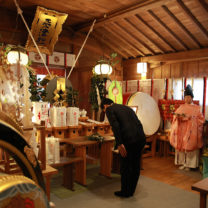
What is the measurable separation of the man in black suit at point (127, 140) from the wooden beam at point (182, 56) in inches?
136

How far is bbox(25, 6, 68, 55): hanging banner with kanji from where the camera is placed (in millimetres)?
5551

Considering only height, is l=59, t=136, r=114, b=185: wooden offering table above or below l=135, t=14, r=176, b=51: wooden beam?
below

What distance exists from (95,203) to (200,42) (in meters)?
4.78

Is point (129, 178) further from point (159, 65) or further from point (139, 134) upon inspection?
point (159, 65)

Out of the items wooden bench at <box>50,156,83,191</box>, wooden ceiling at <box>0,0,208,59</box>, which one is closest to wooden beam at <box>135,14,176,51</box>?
wooden ceiling at <box>0,0,208,59</box>

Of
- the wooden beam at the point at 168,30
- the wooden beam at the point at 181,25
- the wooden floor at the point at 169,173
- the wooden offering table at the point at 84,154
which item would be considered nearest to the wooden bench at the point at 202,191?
the wooden floor at the point at 169,173

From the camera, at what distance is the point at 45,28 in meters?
5.79

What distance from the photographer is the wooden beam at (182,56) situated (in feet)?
19.6

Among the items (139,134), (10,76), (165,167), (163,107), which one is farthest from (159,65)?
(10,76)

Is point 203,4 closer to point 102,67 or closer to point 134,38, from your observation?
point 134,38

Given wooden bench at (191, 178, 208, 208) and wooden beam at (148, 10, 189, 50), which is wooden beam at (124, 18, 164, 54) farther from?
wooden bench at (191, 178, 208, 208)

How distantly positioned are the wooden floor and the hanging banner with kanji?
3.96m

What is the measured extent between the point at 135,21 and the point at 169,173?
12.7 ft

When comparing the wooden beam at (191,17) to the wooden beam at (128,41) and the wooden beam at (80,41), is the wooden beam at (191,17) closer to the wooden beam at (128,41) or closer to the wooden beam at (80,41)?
the wooden beam at (128,41)
